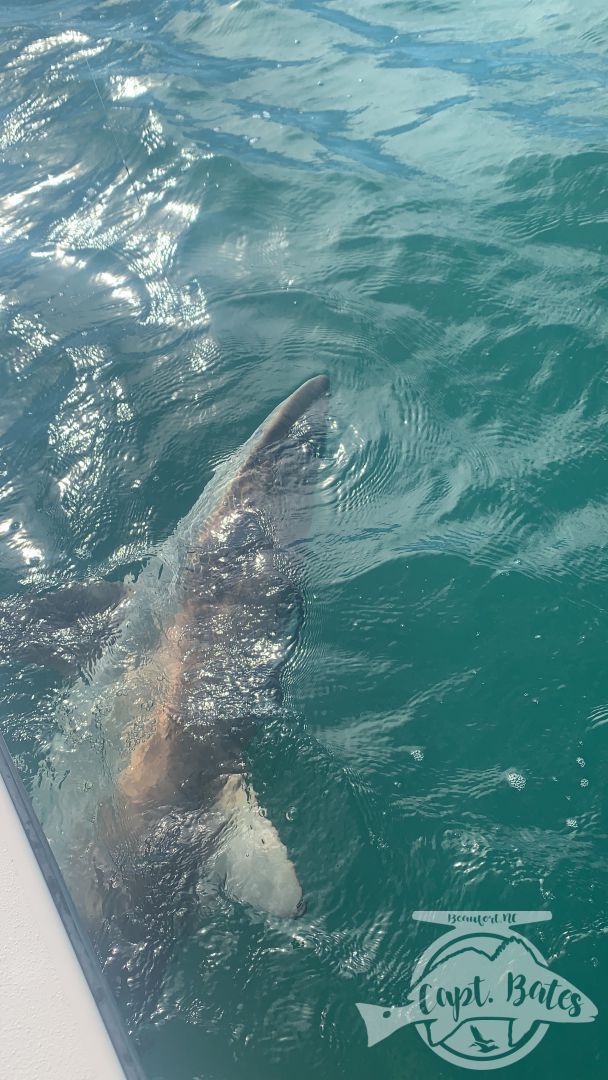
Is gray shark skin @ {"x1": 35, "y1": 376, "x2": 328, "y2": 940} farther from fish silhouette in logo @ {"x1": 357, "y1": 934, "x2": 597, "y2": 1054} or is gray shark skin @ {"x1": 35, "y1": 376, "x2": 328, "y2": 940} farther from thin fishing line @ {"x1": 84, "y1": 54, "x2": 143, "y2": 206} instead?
thin fishing line @ {"x1": 84, "y1": 54, "x2": 143, "y2": 206}

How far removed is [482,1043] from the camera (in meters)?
3.56

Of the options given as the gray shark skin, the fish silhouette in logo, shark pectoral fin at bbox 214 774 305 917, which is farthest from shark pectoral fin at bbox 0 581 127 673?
the fish silhouette in logo

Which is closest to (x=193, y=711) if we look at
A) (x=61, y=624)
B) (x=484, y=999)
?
(x=61, y=624)

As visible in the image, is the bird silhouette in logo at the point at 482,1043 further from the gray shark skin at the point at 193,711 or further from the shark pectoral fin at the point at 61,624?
the shark pectoral fin at the point at 61,624

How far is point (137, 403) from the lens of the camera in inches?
257

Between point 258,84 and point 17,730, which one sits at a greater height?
point 258,84

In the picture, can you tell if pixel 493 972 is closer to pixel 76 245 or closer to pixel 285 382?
pixel 285 382

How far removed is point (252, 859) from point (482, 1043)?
4.15ft

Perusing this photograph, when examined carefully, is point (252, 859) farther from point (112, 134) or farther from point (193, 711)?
point (112, 134)

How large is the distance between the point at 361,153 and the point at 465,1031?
26.3 feet

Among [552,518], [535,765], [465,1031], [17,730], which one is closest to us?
[465,1031]

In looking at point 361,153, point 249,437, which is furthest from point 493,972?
point 361,153

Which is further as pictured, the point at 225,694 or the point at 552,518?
the point at 552,518

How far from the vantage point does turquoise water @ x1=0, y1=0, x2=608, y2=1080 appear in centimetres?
390
